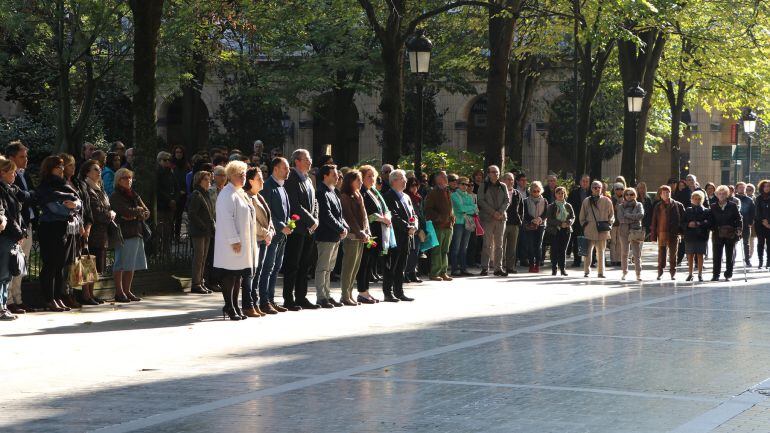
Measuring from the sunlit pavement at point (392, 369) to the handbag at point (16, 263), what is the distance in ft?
1.79

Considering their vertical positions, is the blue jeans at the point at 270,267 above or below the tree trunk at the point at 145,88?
below

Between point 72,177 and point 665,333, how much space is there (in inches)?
293

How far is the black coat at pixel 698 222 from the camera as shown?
2464cm

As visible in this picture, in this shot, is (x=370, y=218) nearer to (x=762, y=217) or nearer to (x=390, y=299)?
(x=390, y=299)

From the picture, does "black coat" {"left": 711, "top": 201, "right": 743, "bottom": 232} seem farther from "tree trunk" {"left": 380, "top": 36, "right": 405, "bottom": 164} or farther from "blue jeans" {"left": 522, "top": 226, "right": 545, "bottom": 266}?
"tree trunk" {"left": 380, "top": 36, "right": 405, "bottom": 164}

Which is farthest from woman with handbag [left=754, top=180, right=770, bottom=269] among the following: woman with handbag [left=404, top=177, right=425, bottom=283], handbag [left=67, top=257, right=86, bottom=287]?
handbag [left=67, top=257, right=86, bottom=287]

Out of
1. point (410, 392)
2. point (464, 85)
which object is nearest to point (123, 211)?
point (410, 392)

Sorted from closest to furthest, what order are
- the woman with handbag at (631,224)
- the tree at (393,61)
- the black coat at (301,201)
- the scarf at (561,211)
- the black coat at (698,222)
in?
the black coat at (301,201) < the black coat at (698,222) < the woman with handbag at (631,224) < the scarf at (561,211) < the tree at (393,61)

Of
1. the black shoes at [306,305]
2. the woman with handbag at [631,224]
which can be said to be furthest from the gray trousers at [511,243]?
the black shoes at [306,305]

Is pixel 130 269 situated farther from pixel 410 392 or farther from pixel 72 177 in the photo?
pixel 410 392

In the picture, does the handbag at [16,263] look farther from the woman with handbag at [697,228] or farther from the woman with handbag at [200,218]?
the woman with handbag at [697,228]

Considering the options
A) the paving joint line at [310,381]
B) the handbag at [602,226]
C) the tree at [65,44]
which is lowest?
the paving joint line at [310,381]

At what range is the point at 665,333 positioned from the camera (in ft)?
49.4

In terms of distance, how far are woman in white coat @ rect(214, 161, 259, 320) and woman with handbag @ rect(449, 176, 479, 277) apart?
30.6 ft
